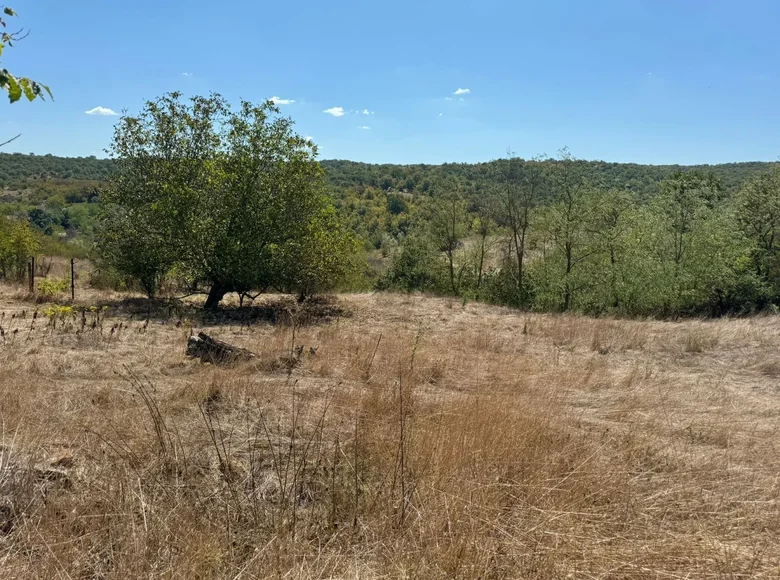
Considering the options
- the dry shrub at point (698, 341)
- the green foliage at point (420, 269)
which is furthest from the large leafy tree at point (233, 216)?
the green foliage at point (420, 269)

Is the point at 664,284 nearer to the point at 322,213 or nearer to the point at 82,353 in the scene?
the point at 322,213

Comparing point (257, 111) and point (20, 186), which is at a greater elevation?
point (20, 186)

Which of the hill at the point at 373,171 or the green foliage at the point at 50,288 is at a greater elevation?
the hill at the point at 373,171

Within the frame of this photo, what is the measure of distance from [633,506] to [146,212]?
14.0 meters

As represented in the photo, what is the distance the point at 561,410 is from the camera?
18.4 ft

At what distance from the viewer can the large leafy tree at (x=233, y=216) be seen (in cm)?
1309

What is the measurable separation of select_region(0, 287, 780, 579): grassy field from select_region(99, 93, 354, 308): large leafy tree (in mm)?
5972

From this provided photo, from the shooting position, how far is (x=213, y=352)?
720cm

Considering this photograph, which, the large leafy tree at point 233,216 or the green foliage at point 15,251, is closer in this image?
the large leafy tree at point 233,216

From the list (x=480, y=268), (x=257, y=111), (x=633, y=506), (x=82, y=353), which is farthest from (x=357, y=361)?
(x=480, y=268)

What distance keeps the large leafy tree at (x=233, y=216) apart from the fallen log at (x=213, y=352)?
5.57 meters

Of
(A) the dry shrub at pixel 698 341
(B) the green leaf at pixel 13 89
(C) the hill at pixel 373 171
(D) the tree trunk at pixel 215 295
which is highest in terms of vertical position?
(C) the hill at pixel 373 171

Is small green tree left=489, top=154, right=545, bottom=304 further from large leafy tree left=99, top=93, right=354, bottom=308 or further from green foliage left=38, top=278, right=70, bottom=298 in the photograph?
green foliage left=38, top=278, right=70, bottom=298

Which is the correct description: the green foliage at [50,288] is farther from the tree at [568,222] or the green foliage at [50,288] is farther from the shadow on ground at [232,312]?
the tree at [568,222]
